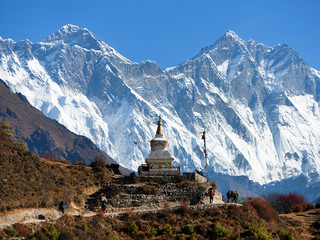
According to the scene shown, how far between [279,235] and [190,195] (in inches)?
437

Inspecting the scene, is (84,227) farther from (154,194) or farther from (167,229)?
(154,194)

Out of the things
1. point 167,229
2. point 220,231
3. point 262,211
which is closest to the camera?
point 167,229

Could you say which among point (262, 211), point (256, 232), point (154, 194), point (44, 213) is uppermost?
point (154, 194)

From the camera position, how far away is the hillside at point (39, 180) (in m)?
55.9

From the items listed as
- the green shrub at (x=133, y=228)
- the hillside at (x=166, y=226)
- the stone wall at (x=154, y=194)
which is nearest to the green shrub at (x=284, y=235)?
the hillside at (x=166, y=226)

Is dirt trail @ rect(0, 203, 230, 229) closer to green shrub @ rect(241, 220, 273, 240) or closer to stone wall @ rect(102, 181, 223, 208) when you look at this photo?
stone wall @ rect(102, 181, 223, 208)

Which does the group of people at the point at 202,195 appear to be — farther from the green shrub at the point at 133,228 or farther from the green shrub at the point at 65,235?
the green shrub at the point at 65,235

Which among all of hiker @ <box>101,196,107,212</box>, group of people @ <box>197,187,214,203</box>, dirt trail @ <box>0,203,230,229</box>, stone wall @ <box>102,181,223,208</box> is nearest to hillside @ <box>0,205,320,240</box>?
dirt trail @ <box>0,203,230,229</box>

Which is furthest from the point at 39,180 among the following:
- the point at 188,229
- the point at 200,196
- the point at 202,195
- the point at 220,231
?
the point at 220,231

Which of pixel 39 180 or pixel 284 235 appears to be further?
pixel 284 235

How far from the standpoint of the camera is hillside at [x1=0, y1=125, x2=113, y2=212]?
183 feet

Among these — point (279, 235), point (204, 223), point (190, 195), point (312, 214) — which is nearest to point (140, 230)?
point (204, 223)

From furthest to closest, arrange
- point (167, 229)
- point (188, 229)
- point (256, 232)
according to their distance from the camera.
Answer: point (256, 232) < point (188, 229) < point (167, 229)

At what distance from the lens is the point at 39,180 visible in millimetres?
62969
